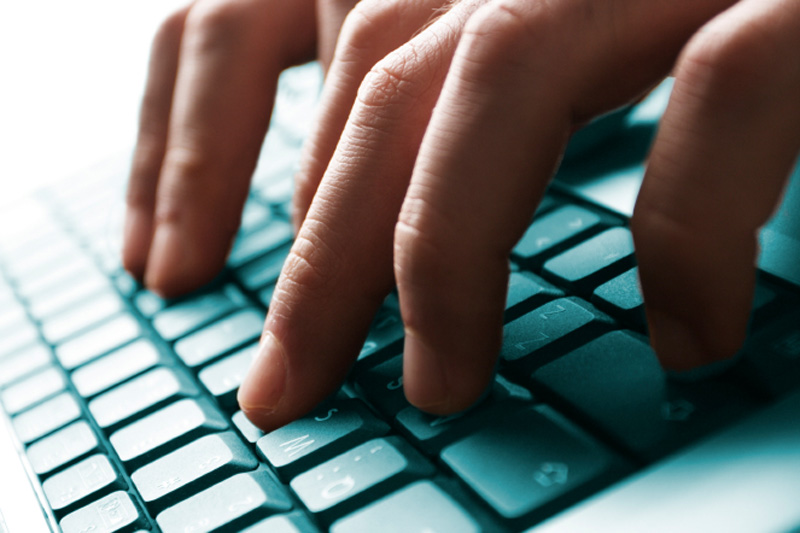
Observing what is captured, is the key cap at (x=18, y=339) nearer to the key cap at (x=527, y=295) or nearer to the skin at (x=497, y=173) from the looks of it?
the skin at (x=497, y=173)

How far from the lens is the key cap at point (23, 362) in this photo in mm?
792

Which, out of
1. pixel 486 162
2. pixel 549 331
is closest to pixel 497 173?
pixel 486 162

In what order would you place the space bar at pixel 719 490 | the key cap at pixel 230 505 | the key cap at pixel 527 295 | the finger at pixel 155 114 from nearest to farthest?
1. the space bar at pixel 719 490
2. the key cap at pixel 230 505
3. the key cap at pixel 527 295
4. the finger at pixel 155 114

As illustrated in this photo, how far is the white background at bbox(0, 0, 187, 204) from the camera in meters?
1.73

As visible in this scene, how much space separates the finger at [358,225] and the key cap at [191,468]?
0.06 meters

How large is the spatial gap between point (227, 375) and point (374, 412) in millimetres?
160

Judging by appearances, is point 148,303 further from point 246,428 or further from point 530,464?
point 530,464

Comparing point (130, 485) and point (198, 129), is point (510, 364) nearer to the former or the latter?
point (130, 485)

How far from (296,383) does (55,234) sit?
0.67m

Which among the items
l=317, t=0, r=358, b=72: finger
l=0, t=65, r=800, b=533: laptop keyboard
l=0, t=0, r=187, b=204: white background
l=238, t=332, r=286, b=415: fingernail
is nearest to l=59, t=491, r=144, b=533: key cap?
l=0, t=65, r=800, b=533: laptop keyboard

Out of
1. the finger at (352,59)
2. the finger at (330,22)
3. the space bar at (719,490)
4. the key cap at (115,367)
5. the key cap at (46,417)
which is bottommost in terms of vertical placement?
the space bar at (719,490)

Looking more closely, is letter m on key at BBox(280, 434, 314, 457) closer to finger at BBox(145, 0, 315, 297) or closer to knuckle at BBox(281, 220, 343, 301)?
knuckle at BBox(281, 220, 343, 301)

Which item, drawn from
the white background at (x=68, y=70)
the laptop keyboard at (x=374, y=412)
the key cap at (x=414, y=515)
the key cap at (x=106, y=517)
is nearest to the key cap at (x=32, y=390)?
the laptop keyboard at (x=374, y=412)

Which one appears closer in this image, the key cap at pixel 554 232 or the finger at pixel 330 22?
the key cap at pixel 554 232
